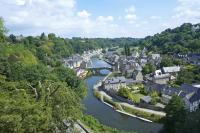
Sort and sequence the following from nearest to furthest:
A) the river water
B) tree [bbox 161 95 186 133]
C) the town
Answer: tree [bbox 161 95 186 133] < the river water < the town

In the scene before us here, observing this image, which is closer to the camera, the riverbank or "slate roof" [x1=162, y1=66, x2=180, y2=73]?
the riverbank

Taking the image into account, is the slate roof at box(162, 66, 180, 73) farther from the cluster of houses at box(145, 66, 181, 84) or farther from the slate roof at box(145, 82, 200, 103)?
the slate roof at box(145, 82, 200, 103)

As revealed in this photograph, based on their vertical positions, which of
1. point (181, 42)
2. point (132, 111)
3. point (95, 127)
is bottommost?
point (132, 111)

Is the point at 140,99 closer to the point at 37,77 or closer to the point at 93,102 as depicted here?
the point at 93,102

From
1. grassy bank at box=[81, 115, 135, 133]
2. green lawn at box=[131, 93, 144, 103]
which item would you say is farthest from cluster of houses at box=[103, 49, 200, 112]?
grassy bank at box=[81, 115, 135, 133]

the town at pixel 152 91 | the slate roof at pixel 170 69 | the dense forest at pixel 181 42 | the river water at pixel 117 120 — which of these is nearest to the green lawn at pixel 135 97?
the town at pixel 152 91

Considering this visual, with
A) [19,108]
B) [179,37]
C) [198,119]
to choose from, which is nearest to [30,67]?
[198,119]

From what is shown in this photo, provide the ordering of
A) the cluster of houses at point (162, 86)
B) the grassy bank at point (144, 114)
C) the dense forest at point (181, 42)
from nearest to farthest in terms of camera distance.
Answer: the grassy bank at point (144, 114)
the cluster of houses at point (162, 86)
the dense forest at point (181, 42)

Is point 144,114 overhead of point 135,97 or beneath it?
beneath

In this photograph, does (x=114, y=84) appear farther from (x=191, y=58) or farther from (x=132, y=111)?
(x=191, y=58)

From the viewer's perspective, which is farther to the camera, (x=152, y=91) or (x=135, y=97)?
(x=152, y=91)

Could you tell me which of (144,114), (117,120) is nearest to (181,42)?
(144,114)

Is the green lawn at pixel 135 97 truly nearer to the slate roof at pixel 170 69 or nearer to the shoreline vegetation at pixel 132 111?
the shoreline vegetation at pixel 132 111
